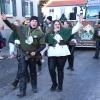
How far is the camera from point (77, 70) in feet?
42.9

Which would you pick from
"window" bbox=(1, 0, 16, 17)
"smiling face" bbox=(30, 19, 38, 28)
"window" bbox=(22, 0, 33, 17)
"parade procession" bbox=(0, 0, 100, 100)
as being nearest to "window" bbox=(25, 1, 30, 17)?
"window" bbox=(22, 0, 33, 17)

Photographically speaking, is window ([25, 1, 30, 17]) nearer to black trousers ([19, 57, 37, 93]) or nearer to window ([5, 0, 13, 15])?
window ([5, 0, 13, 15])

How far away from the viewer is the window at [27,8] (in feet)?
82.9

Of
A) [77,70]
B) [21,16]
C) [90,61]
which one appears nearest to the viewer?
[77,70]

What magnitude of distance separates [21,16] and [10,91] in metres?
15.7

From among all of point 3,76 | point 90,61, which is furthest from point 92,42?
point 3,76

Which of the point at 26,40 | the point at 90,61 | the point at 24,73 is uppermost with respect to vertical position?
the point at 26,40

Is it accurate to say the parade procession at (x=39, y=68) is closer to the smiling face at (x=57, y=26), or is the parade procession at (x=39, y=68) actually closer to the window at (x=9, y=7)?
the smiling face at (x=57, y=26)

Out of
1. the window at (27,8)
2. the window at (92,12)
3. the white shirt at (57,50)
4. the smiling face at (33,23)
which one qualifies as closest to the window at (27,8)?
the window at (27,8)

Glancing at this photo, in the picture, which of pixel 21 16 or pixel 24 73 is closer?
pixel 24 73

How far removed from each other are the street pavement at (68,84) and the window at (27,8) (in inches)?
434

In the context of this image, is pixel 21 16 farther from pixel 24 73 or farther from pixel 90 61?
pixel 24 73

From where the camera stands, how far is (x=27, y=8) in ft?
87.2

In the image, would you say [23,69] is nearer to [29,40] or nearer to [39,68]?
[29,40]
